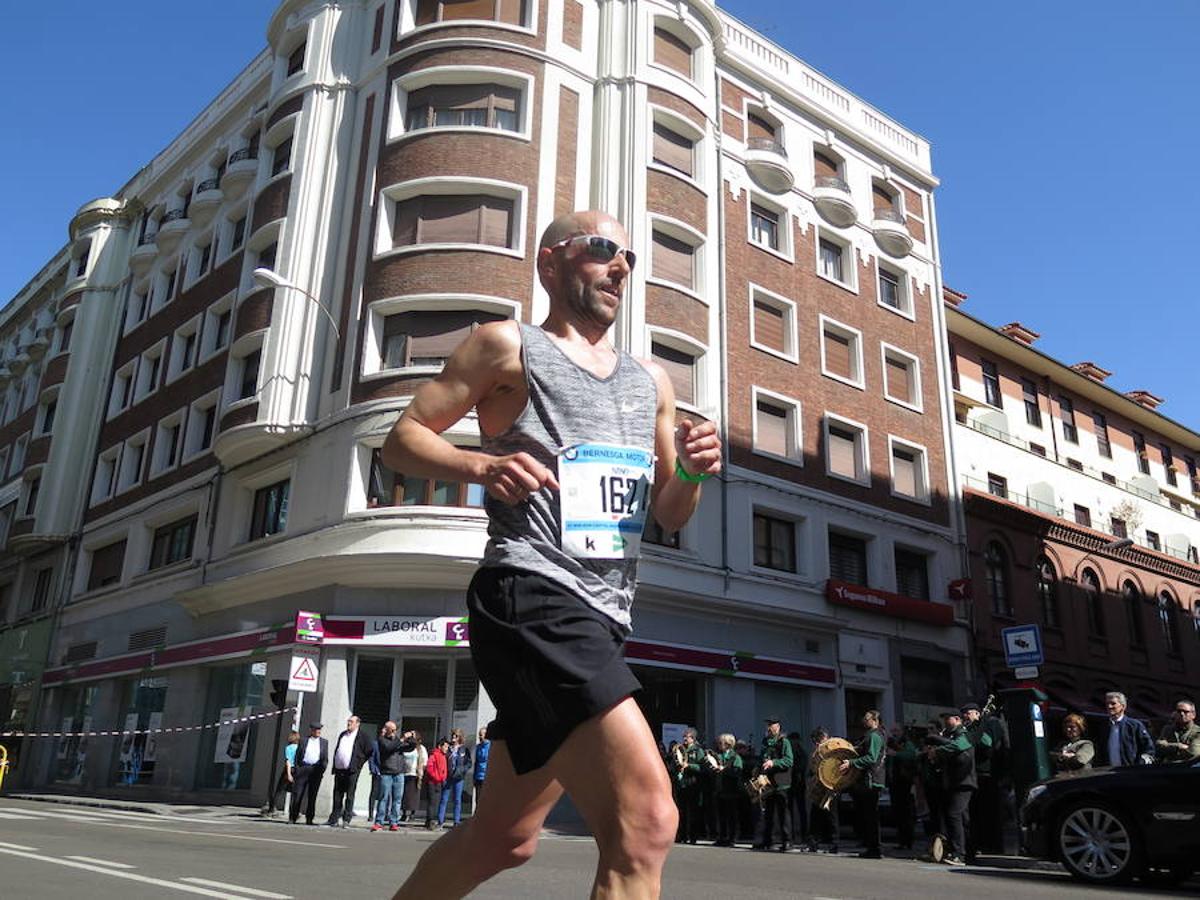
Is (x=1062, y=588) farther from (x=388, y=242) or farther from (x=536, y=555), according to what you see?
(x=536, y=555)

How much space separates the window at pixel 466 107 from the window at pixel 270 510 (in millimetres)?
8709

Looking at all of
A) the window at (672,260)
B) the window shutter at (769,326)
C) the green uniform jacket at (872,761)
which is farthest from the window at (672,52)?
the green uniform jacket at (872,761)

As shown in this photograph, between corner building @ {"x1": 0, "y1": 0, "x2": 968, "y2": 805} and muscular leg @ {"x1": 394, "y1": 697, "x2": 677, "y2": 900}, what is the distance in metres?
17.4

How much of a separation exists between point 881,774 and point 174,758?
16693 mm

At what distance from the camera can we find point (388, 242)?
23.2 metres

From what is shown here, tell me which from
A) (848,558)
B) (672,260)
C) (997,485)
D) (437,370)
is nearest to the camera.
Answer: (437,370)

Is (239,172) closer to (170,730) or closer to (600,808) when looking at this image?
(170,730)

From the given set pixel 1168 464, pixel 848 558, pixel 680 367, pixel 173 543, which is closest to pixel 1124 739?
pixel 680 367

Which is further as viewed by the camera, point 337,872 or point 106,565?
point 106,565

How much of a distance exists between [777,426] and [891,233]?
842cm

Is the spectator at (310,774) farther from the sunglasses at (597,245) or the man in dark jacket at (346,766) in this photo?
the sunglasses at (597,245)

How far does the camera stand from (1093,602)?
3344 centimetres

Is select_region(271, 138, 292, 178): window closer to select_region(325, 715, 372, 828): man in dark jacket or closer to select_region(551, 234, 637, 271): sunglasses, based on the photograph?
select_region(325, 715, 372, 828): man in dark jacket

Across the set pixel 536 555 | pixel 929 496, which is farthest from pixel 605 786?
pixel 929 496
